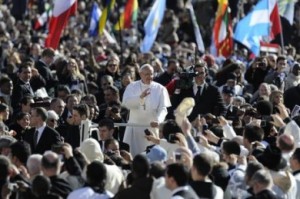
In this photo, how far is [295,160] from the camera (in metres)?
16.4

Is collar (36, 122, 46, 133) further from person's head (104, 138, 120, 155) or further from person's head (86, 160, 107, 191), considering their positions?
person's head (86, 160, 107, 191)

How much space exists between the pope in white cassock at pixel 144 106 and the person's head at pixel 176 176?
628cm

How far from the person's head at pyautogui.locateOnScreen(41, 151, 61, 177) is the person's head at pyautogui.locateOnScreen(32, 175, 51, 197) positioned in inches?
19.5

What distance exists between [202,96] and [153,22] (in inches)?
357

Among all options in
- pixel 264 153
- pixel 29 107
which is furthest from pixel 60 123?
pixel 264 153

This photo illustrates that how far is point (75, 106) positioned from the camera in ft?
67.1

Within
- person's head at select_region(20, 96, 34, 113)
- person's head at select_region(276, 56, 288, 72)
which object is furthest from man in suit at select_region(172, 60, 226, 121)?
person's head at select_region(276, 56, 288, 72)

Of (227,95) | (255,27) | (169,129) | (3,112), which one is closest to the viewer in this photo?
(169,129)

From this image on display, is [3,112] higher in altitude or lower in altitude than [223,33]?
higher

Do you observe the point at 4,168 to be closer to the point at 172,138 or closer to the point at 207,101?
the point at 172,138

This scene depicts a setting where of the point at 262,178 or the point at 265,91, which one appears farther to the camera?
the point at 265,91

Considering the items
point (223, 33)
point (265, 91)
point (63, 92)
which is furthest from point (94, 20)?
point (265, 91)

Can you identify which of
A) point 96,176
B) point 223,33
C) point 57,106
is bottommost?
point 223,33

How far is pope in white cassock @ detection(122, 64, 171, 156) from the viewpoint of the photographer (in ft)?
69.7
